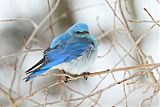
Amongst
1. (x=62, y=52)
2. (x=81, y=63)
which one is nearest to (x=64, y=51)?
(x=62, y=52)

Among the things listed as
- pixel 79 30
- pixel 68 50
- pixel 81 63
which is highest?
pixel 79 30

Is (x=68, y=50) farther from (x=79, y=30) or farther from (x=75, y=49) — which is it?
(x=79, y=30)

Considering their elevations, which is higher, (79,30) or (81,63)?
(79,30)

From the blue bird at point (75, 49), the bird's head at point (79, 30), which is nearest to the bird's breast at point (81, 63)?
the blue bird at point (75, 49)

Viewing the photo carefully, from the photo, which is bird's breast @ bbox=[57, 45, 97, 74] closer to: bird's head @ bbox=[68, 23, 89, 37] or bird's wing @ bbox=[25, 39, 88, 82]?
bird's wing @ bbox=[25, 39, 88, 82]

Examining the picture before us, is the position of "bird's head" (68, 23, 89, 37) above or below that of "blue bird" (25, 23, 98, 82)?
above

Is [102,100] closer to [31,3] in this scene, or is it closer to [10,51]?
[10,51]

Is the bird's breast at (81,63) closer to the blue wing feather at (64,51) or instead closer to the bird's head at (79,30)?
Answer: the blue wing feather at (64,51)

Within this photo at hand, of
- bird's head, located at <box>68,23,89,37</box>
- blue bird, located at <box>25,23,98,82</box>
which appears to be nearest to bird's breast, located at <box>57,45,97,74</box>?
blue bird, located at <box>25,23,98,82</box>
